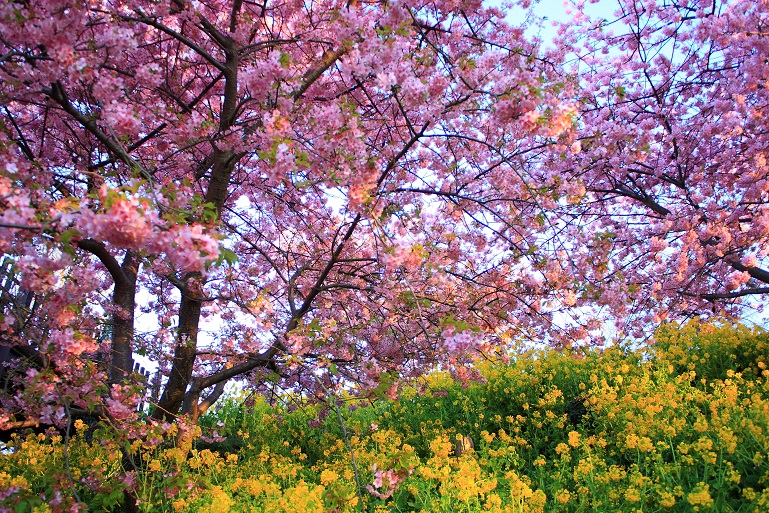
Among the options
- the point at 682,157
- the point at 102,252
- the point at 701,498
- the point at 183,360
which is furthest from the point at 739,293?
the point at 102,252

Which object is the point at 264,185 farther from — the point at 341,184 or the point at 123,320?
the point at 341,184

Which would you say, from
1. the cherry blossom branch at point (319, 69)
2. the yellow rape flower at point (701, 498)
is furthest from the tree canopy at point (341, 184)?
the yellow rape flower at point (701, 498)

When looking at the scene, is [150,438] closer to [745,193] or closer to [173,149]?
[173,149]

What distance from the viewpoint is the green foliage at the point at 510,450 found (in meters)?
4.77

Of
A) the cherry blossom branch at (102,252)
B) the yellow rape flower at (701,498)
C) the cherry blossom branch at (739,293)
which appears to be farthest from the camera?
the cherry blossom branch at (739,293)

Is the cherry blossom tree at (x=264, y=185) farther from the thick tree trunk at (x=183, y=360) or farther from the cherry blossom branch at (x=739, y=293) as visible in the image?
the cherry blossom branch at (x=739, y=293)

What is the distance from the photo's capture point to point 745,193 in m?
9.30

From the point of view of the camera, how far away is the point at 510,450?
19.8ft

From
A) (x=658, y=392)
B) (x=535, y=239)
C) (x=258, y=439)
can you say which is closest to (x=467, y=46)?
(x=535, y=239)

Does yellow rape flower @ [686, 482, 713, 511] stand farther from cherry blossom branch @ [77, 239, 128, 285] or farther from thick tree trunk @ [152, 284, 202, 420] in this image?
cherry blossom branch @ [77, 239, 128, 285]

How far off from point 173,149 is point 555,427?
5745mm

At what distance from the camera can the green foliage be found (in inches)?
188

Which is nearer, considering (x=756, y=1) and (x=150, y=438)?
(x=150, y=438)

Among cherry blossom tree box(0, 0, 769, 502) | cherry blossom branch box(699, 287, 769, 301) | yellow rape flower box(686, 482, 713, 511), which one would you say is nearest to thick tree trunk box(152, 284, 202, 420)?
cherry blossom tree box(0, 0, 769, 502)
